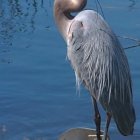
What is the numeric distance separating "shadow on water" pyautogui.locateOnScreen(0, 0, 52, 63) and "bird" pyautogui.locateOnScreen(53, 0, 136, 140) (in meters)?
3.01

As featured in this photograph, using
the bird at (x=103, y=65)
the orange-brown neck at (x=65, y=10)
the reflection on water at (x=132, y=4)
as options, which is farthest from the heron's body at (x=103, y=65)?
the reflection on water at (x=132, y=4)

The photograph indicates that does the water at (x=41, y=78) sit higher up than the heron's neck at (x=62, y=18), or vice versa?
the heron's neck at (x=62, y=18)

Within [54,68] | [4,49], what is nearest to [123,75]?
[54,68]

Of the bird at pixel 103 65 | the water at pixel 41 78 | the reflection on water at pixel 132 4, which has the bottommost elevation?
the water at pixel 41 78

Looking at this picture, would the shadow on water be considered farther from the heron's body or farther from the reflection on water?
the heron's body

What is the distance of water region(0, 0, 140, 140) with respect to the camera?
6910mm

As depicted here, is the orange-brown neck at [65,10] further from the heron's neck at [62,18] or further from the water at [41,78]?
the water at [41,78]

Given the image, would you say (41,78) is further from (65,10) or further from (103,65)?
(103,65)

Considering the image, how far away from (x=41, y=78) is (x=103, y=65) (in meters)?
2.54

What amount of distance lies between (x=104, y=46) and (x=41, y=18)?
4.67 m

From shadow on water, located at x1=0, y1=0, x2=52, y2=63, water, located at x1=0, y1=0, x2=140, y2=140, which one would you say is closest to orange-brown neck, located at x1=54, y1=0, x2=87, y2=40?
water, located at x1=0, y1=0, x2=140, y2=140

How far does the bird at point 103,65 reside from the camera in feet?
17.6

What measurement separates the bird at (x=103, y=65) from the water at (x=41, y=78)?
1.25 meters

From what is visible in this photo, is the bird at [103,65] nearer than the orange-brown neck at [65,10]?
Yes
